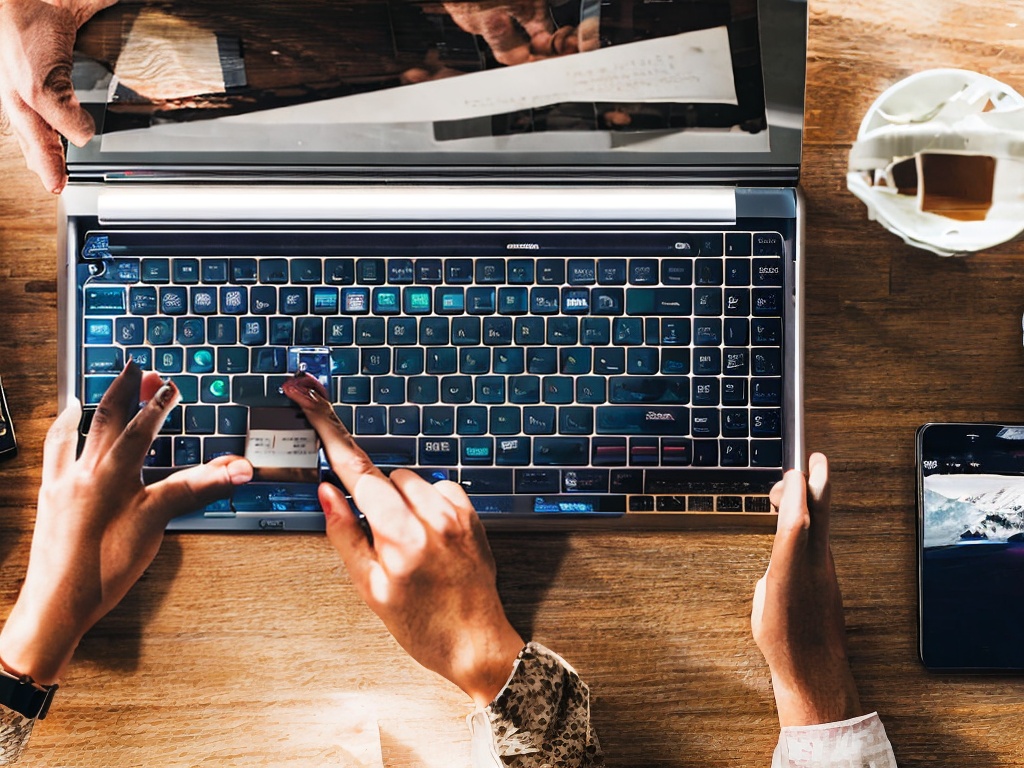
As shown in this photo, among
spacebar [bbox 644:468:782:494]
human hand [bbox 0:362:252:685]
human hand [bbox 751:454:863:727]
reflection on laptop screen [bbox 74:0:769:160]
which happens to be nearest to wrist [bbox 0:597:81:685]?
human hand [bbox 0:362:252:685]

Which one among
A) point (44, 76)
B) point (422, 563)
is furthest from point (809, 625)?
point (44, 76)

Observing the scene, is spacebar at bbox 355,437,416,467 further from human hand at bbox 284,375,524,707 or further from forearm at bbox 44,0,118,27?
forearm at bbox 44,0,118,27

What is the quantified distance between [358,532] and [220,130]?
47 centimetres

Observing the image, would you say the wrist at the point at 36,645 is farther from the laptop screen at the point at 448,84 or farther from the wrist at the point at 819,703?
the wrist at the point at 819,703

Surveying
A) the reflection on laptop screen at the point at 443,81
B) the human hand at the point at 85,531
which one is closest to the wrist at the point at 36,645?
the human hand at the point at 85,531

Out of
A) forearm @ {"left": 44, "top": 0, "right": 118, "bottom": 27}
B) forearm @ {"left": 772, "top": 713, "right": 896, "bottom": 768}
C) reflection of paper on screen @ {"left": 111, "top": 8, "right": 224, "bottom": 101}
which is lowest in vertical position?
forearm @ {"left": 772, "top": 713, "right": 896, "bottom": 768}

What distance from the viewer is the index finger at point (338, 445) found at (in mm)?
775

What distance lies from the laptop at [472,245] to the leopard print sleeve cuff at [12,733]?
0.28 metres

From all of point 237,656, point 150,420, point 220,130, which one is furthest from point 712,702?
point 220,130

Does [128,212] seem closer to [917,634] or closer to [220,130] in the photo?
[220,130]

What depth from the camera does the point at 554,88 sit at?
774 millimetres

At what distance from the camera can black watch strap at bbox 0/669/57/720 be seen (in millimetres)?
767

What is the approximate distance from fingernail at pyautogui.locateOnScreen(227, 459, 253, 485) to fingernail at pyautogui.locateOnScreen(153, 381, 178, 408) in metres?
0.10

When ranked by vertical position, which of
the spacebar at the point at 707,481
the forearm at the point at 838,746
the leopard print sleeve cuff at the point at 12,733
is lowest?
the forearm at the point at 838,746
